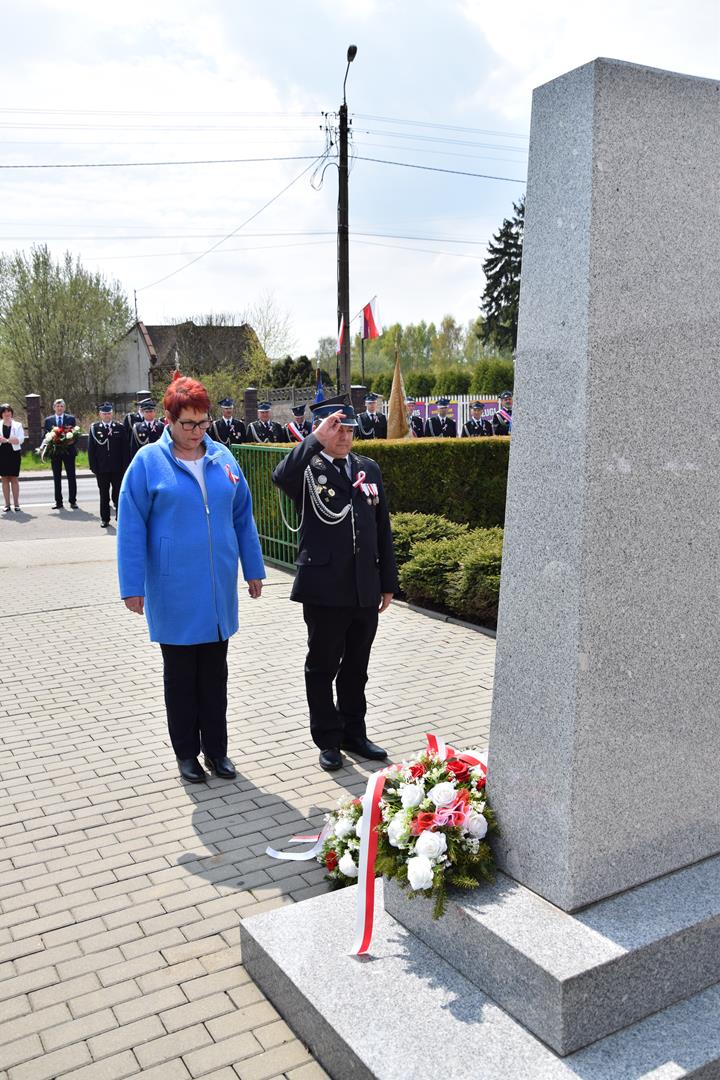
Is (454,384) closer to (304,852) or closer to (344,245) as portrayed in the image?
(344,245)

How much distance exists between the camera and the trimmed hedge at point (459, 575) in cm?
757

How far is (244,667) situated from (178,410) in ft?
9.09

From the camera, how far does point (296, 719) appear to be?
558 centimetres

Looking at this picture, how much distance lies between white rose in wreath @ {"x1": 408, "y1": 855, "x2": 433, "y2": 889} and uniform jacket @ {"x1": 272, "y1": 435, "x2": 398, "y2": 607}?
1893mm

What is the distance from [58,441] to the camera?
16.3 m

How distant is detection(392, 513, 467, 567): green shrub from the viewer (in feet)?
29.2

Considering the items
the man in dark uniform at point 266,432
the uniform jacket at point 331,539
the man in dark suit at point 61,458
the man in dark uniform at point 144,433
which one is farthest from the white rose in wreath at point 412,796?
the man in dark uniform at point 266,432

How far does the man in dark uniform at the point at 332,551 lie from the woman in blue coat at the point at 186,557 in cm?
35

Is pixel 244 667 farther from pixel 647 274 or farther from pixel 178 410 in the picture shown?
pixel 647 274

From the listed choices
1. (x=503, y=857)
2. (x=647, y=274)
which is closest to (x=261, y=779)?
(x=503, y=857)

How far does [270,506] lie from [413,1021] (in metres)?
8.56

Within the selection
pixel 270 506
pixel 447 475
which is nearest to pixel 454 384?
pixel 447 475

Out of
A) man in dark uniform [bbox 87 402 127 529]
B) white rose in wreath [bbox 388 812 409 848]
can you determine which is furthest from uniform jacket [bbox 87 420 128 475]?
white rose in wreath [bbox 388 812 409 848]

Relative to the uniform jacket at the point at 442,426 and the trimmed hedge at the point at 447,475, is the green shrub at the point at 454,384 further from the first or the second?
the trimmed hedge at the point at 447,475
